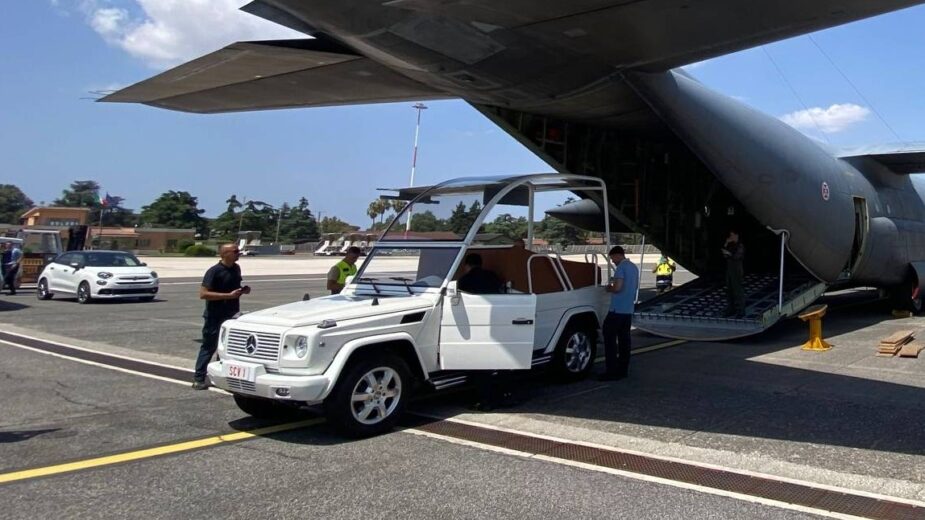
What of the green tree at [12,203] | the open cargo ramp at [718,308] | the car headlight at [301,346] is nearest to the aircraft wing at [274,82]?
the car headlight at [301,346]

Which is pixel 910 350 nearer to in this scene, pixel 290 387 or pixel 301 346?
pixel 301 346

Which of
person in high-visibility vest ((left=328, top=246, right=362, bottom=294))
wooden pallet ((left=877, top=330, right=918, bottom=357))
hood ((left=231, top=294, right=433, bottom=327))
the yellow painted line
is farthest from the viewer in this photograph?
wooden pallet ((left=877, top=330, right=918, bottom=357))

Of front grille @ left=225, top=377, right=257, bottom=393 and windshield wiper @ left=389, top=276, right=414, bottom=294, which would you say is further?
windshield wiper @ left=389, top=276, right=414, bottom=294

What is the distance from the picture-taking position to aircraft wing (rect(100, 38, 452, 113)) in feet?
28.7

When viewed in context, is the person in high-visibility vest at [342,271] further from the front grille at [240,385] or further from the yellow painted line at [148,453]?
the front grille at [240,385]

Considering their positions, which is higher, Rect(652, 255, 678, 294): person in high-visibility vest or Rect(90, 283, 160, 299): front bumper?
Rect(652, 255, 678, 294): person in high-visibility vest

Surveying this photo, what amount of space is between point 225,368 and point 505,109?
8.22m

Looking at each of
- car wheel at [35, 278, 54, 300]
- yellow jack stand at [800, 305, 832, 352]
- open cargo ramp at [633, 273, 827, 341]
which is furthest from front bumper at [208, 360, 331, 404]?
car wheel at [35, 278, 54, 300]

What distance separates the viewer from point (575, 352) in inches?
329

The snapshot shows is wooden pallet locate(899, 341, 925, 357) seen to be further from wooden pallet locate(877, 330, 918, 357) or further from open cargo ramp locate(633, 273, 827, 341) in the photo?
open cargo ramp locate(633, 273, 827, 341)

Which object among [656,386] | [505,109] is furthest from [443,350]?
[505,109]

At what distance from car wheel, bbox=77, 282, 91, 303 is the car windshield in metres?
0.83

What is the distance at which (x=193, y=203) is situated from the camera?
117 meters

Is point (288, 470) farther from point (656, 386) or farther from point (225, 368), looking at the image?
point (656, 386)
